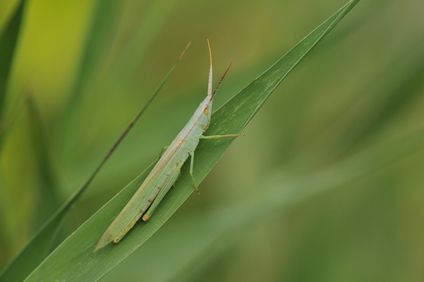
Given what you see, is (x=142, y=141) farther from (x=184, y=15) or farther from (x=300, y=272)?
(x=184, y=15)

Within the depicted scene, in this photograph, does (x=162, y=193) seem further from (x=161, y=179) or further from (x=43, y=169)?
(x=43, y=169)

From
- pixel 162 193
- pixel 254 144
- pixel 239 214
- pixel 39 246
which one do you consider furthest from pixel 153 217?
pixel 254 144

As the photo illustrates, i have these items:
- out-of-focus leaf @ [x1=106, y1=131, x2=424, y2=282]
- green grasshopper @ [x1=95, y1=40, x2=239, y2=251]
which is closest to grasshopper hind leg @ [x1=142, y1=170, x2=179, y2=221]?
green grasshopper @ [x1=95, y1=40, x2=239, y2=251]

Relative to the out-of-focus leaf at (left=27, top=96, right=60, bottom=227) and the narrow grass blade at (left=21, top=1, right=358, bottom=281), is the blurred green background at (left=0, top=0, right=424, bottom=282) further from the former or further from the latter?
the narrow grass blade at (left=21, top=1, right=358, bottom=281)

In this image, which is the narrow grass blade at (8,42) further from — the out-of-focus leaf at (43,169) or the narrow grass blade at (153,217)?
the narrow grass blade at (153,217)

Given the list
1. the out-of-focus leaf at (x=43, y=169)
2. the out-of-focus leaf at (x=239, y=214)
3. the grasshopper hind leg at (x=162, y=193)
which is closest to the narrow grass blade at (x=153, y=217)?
the grasshopper hind leg at (x=162, y=193)
